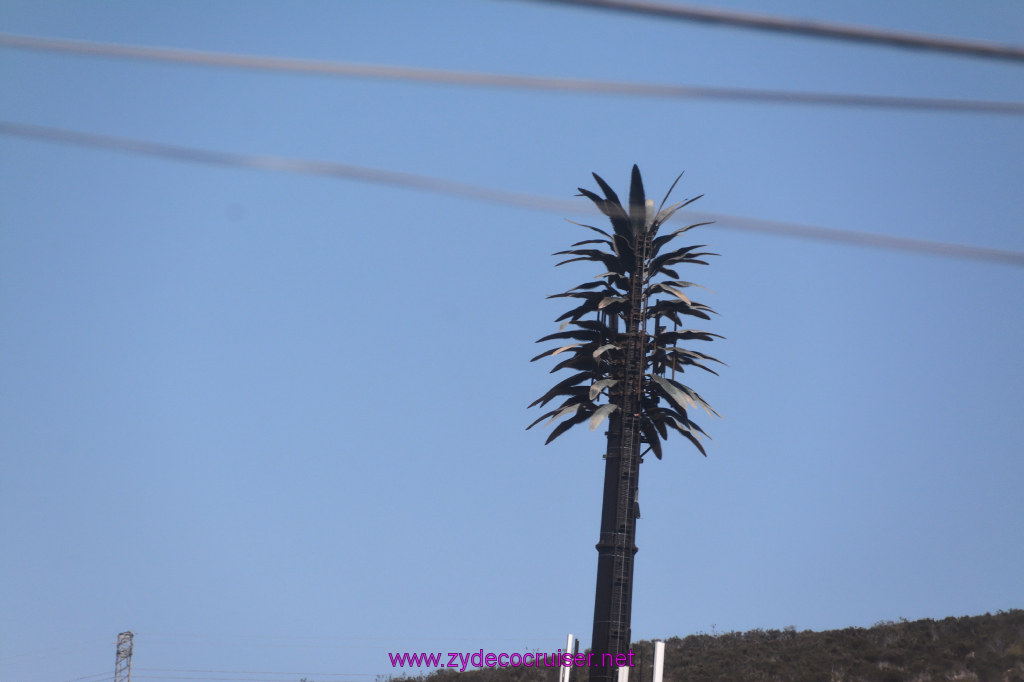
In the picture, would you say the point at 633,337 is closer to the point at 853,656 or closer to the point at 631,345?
the point at 631,345

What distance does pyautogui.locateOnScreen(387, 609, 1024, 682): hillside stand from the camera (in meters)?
40.6

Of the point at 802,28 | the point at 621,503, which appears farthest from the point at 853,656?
the point at 802,28

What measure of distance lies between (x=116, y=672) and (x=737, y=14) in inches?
2382

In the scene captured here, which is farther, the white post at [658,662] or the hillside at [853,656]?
the hillside at [853,656]

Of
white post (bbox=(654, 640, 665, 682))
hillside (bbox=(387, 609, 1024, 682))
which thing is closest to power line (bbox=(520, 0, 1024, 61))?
white post (bbox=(654, 640, 665, 682))

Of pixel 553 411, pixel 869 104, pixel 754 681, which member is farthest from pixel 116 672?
pixel 869 104

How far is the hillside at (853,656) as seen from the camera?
40625mm

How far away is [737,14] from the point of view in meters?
7.62

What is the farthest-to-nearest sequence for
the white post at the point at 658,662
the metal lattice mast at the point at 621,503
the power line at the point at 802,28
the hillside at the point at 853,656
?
the hillside at the point at 853,656
the metal lattice mast at the point at 621,503
the white post at the point at 658,662
the power line at the point at 802,28

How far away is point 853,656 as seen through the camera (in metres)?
43.9

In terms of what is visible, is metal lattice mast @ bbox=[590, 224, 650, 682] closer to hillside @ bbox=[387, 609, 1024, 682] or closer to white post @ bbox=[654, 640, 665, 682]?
white post @ bbox=[654, 640, 665, 682]

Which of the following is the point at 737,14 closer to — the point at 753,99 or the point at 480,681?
the point at 753,99

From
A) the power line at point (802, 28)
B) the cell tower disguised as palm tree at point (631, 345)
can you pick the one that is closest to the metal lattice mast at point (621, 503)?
the cell tower disguised as palm tree at point (631, 345)

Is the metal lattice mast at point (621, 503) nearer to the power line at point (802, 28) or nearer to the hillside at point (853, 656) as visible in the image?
the hillside at point (853, 656)
